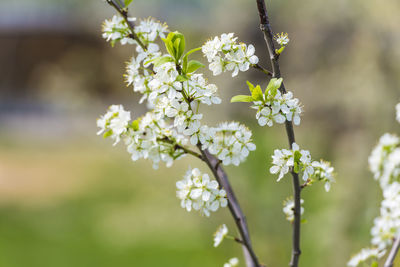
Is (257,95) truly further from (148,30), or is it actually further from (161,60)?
(148,30)

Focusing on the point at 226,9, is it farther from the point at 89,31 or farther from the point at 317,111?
the point at 89,31

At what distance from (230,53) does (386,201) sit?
0.39 m

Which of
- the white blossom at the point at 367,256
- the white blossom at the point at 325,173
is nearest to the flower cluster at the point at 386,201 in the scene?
the white blossom at the point at 367,256

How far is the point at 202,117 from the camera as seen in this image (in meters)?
0.69

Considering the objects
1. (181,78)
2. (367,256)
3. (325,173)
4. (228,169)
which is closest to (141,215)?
(228,169)

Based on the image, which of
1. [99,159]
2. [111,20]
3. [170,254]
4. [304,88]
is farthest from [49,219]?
[111,20]

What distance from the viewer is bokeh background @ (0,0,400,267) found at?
265cm

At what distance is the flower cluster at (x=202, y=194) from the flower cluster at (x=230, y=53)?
0.53ft

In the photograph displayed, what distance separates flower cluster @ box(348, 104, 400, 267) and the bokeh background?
148 cm

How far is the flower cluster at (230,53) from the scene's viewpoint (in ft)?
2.23

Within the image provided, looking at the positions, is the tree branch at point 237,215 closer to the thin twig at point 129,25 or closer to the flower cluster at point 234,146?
the flower cluster at point 234,146

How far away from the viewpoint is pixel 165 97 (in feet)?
2.17

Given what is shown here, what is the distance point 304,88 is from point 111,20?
2.47 m

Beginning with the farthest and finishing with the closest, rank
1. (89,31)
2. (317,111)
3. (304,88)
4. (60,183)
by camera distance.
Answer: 1. (89,31)
2. (60,183)
3. (317,111)
4. (304,88)
